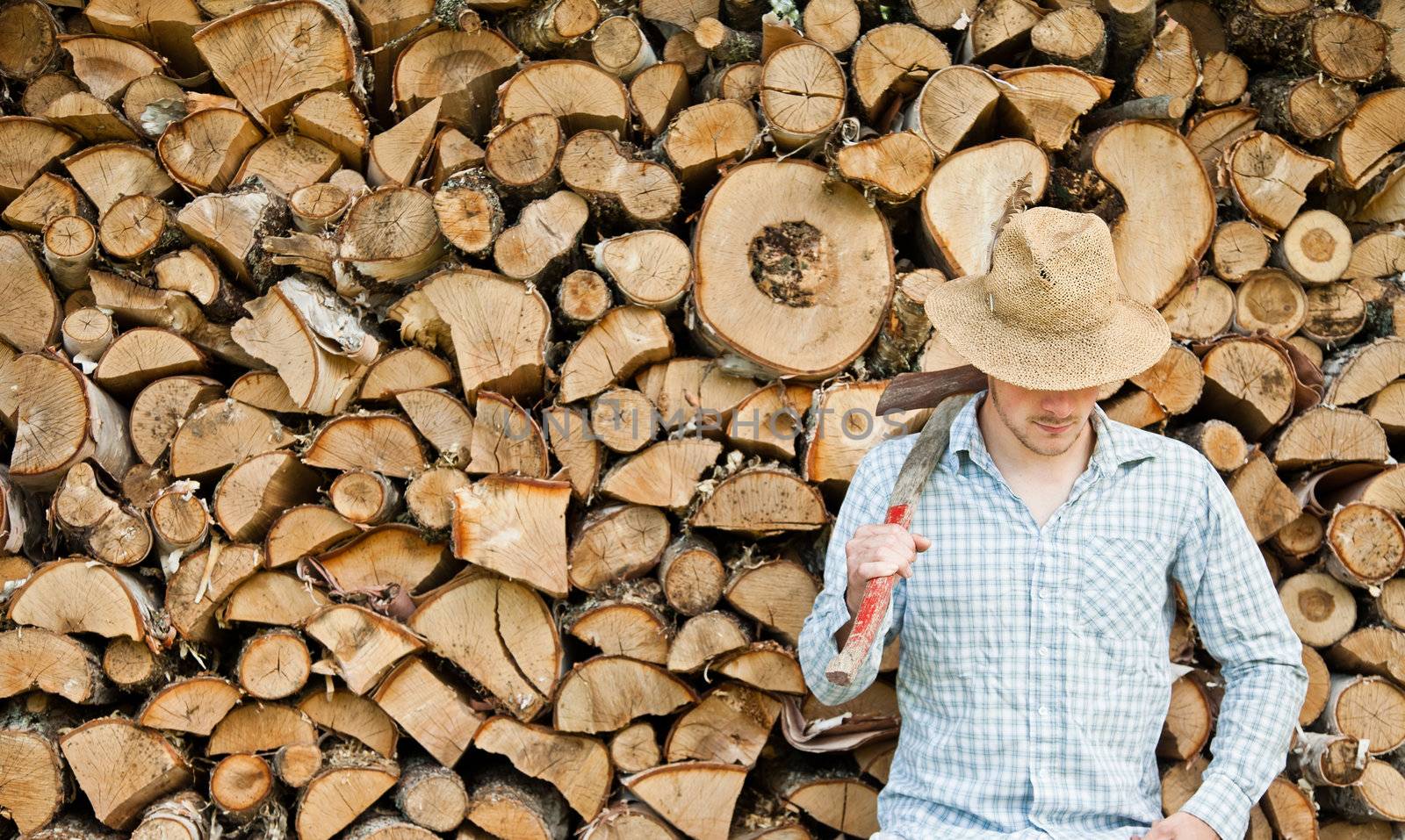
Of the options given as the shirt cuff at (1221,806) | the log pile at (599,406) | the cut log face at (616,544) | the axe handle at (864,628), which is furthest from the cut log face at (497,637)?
the shirt cuff at (1221,806)

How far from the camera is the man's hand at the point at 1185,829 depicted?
82.3 inches

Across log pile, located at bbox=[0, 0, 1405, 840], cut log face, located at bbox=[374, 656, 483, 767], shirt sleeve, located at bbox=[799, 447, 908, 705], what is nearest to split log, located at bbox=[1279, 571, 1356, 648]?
log pile, located at bbox=[0, 0, 1405, 840]

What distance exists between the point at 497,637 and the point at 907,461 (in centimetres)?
113

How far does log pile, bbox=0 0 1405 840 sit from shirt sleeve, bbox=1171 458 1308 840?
0.55m

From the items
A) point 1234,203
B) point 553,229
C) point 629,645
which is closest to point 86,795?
point 629,645

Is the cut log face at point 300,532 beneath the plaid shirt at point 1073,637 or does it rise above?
beneath

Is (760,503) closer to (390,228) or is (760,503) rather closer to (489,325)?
(489,325)

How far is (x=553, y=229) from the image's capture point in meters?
2.83

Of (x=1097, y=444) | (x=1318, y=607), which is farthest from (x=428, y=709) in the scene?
(x=1318, y=607)

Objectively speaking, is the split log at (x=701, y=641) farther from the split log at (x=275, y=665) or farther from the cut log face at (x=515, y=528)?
the split log at (x=275, y=665)

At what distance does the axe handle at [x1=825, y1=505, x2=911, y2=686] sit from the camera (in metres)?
2.09

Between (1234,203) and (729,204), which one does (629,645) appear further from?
(1234,203)

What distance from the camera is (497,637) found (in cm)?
279

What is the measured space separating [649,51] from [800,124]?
0.54 metres
